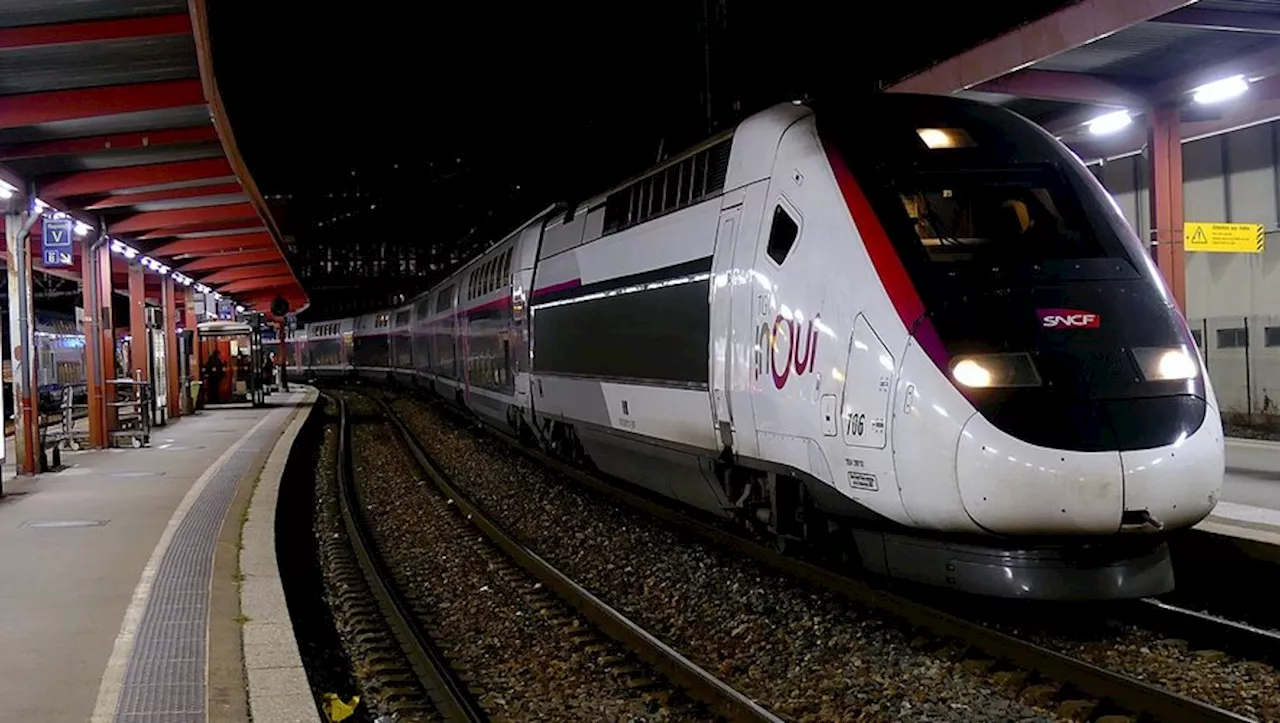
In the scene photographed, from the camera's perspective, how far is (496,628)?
8125 mm

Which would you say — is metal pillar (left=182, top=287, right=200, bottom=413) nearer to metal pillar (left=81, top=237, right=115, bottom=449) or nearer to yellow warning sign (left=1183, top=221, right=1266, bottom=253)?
metal pillar (left=81, top=237, right=115, bottom=449)

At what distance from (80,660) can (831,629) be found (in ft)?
14.1

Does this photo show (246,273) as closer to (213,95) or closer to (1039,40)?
(213,95)

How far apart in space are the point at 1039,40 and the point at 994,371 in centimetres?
644

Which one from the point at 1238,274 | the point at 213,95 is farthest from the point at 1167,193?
the point at 213,95

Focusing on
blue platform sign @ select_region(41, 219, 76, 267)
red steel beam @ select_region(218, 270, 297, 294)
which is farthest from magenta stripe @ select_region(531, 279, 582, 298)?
red steel beam @ select_region(218, 270, 297, 294)

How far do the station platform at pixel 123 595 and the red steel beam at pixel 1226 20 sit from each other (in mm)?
9334

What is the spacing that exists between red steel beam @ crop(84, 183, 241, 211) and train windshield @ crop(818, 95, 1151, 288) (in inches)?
501

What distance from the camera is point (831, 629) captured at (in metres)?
7.20

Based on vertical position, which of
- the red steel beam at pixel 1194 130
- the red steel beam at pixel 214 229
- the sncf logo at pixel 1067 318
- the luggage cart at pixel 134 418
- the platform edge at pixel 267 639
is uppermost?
the red steel beam at pixel 1194 130

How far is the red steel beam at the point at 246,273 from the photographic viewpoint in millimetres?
30453

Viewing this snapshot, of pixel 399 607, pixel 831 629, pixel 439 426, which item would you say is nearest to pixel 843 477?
pixel 831 629

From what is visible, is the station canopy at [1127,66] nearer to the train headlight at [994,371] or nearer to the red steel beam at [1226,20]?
the red steel beam at [1226,20]

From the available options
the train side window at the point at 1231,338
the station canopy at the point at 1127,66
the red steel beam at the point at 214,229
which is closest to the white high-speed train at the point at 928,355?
the station canopy at the point at 1127,66
